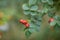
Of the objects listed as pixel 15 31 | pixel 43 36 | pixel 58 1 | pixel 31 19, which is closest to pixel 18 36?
pixel 15 31

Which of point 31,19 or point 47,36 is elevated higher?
point 47,36

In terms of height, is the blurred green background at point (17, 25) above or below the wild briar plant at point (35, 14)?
above

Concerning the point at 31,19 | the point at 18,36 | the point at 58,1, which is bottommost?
the point at 31,19

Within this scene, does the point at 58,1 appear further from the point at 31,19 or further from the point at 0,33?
the point at 0,33

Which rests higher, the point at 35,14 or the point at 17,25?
the point at 17,25

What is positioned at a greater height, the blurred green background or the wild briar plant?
the blurred green background

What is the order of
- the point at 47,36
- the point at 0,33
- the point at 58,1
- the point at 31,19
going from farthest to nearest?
1. the point at 0,33
2. the point at 47,36
3. the point at 58,1
4. the point at 31,19

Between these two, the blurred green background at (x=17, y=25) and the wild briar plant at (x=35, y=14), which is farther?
the blurred green background at (x=17, y=25)

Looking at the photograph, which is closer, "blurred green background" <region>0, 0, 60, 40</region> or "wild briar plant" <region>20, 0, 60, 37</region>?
"wild briar plant" <region>20, 0, 60, 37</region>

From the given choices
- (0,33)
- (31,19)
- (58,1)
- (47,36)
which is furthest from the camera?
(0,33)

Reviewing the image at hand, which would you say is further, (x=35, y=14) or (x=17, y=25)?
(x=17, y=25)

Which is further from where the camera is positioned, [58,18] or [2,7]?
[2,7]
